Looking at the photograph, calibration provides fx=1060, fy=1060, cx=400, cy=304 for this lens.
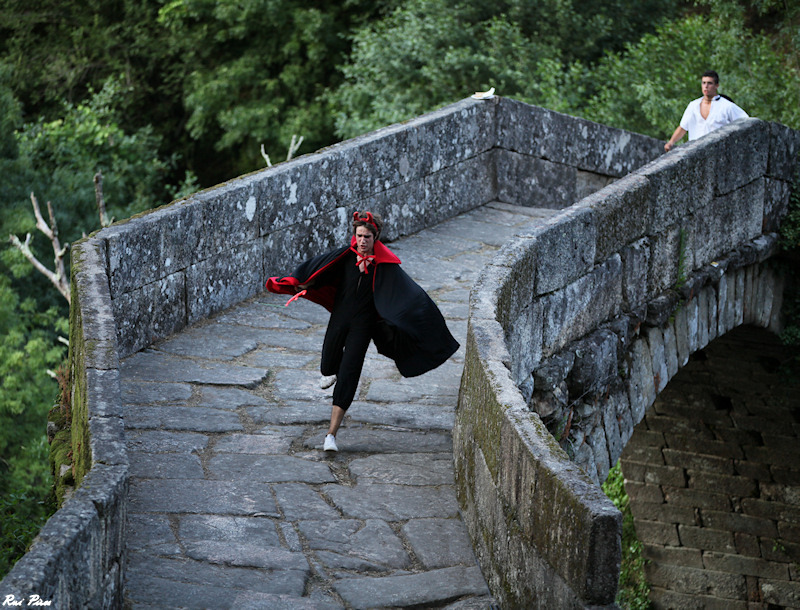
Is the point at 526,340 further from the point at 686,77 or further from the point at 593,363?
the point at 686,77

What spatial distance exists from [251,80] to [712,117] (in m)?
13.1

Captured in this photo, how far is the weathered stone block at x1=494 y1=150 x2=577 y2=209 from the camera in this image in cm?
989

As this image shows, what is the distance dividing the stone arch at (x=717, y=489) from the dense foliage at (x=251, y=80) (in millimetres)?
3882

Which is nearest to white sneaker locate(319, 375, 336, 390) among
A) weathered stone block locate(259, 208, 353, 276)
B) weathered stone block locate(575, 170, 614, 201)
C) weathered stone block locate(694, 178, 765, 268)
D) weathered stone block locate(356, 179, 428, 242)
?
weathered stone block locate(259, 208, 353, 276)

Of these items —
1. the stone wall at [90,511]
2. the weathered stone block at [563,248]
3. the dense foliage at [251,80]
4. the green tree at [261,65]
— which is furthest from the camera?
the green tree at [261,65]

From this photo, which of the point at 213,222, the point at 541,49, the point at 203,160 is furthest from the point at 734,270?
the point at 203,160

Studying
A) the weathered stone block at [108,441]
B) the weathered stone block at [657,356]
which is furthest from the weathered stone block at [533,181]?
the weathered stone block at [108,441]

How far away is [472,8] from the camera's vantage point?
17281mm

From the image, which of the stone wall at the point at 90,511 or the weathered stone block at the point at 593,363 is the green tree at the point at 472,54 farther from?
the stone wall at the point at 90,511

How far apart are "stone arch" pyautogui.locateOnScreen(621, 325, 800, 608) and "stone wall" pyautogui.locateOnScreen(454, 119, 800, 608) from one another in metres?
1.72

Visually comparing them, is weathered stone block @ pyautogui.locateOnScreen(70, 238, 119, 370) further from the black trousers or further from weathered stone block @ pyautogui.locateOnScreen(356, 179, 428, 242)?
weathered stone block @ pyautogui.locateOnScreen(356, 179, 428, 242)

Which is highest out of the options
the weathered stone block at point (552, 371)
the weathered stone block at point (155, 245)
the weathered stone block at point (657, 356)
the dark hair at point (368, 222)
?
the dark hair at point (368, 222)

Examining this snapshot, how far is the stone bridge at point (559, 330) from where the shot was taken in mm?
3383

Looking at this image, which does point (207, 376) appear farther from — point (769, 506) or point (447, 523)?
point (769, 506)
